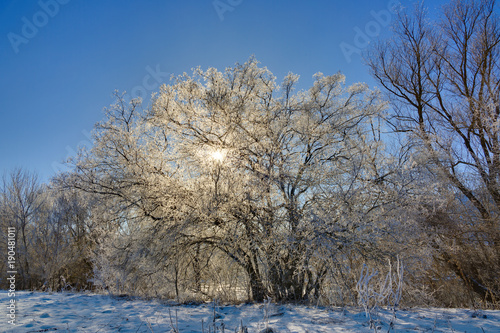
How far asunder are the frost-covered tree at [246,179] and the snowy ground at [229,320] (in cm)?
139

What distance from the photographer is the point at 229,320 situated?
3.77m

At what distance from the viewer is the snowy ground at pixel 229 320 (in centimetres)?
297

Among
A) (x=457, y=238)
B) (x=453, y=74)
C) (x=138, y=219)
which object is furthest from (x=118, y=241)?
(x=453, y=74)

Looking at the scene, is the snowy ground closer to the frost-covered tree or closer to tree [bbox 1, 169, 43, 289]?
the frost-covered tree

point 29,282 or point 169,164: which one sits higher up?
point 169,164

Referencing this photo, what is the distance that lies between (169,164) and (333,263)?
4.35 metres

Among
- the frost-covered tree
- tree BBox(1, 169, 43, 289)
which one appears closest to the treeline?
the frost-covered tree

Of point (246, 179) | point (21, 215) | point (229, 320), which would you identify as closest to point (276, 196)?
point (246, 179)

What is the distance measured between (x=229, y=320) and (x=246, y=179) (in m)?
2.75

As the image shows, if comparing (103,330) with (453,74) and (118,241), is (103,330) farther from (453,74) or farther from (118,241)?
(453,74)

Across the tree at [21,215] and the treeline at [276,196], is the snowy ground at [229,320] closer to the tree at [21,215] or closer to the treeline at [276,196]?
the treeline at [276,196]

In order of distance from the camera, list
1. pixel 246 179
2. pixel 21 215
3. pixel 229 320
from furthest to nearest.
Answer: pixel 21 215 → pixel 246 179 → pixel 229 320

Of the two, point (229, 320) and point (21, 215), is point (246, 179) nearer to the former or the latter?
point (229, 320)

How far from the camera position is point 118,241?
22.1ft
